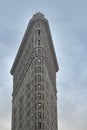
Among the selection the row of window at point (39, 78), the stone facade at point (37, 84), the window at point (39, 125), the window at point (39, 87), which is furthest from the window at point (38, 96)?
the window at point (39, 125)

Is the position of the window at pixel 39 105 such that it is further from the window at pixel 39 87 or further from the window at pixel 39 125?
the window at pixel 39 125

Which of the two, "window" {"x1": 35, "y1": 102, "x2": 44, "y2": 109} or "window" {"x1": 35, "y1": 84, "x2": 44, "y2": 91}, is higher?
"window" {"x1": 35, "y1": 84, "x2": 44, "y2": 91}

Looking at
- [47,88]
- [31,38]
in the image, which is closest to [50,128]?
[47,88]

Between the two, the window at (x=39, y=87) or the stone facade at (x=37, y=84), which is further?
the window at (x=39, y=87)

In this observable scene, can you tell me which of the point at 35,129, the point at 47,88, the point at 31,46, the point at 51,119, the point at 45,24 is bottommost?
the point at 35,129

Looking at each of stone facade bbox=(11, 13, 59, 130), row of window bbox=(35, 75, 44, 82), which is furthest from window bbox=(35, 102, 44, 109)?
row of window bbox=(35, 75, 44, 82)

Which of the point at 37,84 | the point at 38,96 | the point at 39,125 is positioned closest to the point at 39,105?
the point at 38,96

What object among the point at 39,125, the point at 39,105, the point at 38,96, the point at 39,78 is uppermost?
the point at 39,78

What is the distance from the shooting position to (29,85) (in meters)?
187

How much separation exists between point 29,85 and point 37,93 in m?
13.2

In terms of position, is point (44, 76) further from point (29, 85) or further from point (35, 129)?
point (35, 129)

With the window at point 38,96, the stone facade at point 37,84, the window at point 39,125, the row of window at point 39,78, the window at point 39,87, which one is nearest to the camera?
the window at point 39,125

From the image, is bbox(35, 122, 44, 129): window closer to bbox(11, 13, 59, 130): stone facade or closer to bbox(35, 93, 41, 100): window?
bbox(11, 13, 59, 130): stone facade

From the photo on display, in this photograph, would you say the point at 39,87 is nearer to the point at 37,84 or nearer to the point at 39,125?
the point at 37,84
